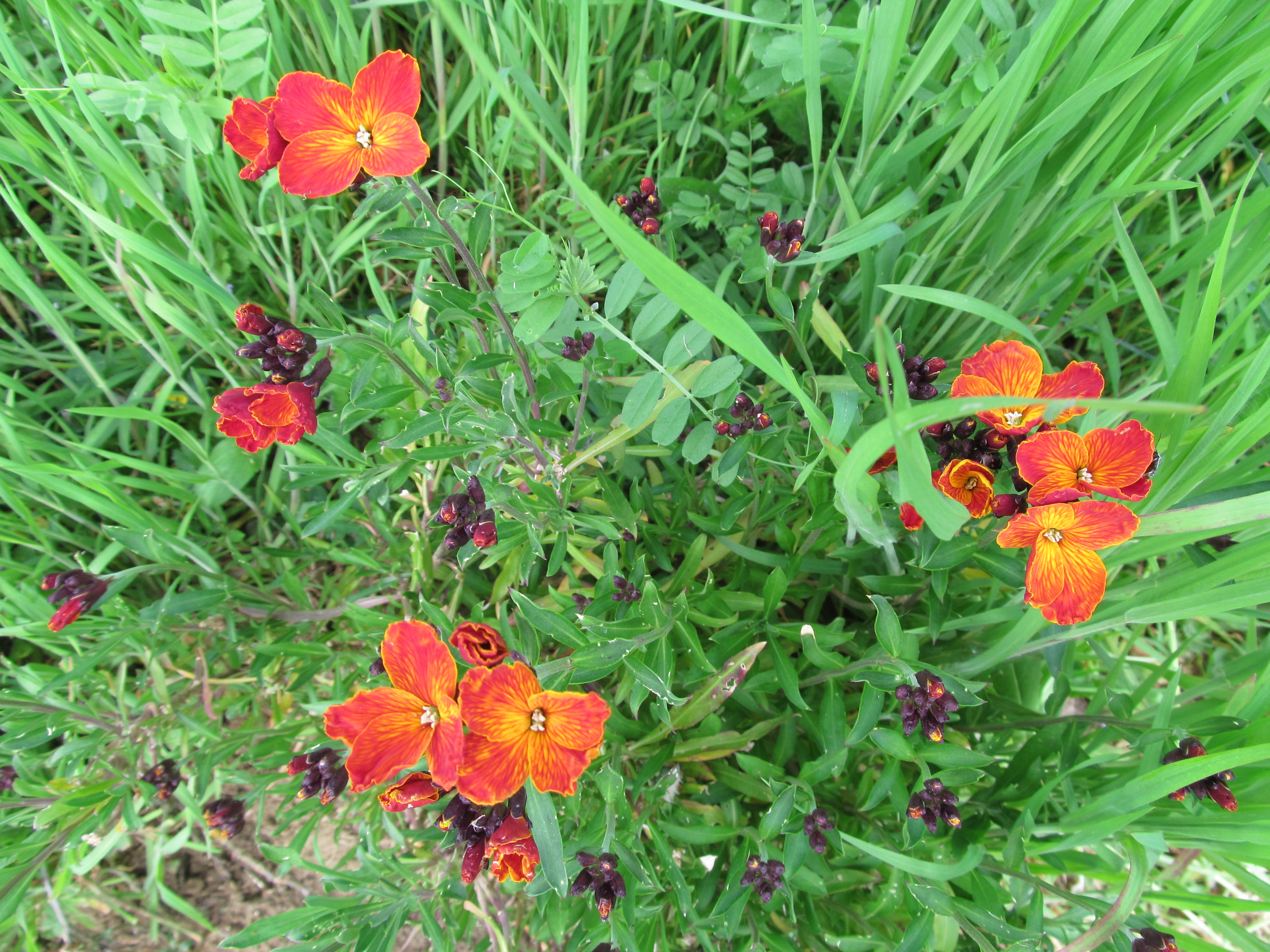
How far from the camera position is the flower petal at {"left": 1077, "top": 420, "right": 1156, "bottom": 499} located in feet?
4.85

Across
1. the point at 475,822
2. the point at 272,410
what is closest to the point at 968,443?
the point at 475,822

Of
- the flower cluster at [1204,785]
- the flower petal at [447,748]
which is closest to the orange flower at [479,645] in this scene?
the flower petal at [447,748]

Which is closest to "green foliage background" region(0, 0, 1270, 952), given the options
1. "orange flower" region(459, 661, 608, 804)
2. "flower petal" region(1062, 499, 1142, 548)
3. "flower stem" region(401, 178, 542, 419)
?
"flower stem" region(401, 178, 542, 419)

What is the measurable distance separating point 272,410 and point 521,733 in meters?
0.97

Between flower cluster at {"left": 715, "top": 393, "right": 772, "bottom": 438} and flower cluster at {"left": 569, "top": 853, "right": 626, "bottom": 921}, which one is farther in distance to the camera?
flower cluster at {"left": 715, "top": 393, "right": 772, "bottom": 438}

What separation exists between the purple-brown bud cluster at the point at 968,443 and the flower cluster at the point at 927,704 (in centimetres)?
54

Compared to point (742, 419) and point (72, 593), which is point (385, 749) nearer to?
point (742, 419)

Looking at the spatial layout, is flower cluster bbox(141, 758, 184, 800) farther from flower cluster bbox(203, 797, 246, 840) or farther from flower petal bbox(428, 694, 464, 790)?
flower petal bbox(428, 694, 464, 790)

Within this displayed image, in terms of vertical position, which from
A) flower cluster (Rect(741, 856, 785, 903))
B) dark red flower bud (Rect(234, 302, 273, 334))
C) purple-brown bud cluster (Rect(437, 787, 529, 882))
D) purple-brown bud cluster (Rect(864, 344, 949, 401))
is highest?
purple-brown bud cluster (Rect(864, 344, 949, 401))

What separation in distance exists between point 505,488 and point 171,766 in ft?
5.14

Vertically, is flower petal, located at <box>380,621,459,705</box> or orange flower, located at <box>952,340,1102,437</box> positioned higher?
orange flower, located at <box>952,340,1102,437</box>

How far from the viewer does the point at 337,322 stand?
186 centimetres

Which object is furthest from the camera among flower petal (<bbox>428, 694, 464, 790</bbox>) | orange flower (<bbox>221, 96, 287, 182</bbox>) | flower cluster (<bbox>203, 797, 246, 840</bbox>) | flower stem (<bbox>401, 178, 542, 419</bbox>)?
flower cluster (<bbox>203, 797, 246, 840</bbox>)

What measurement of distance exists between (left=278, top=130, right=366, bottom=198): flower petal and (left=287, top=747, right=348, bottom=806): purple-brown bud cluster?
1.36 metres
